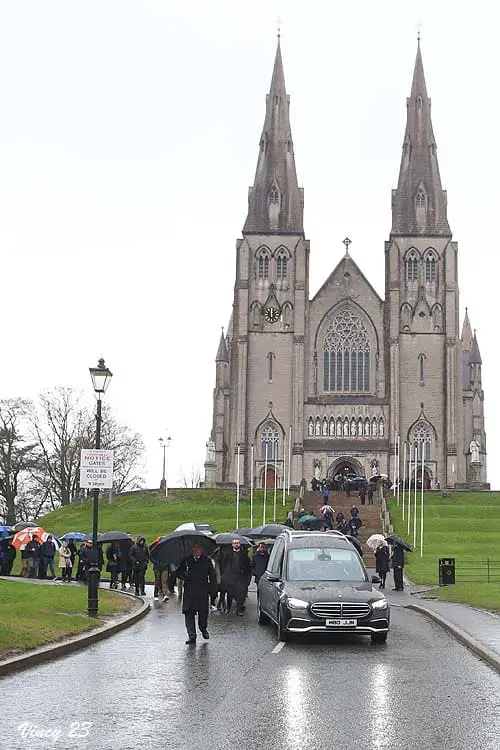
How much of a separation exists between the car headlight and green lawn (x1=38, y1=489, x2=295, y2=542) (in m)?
34.8

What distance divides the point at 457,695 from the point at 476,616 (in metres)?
10.0

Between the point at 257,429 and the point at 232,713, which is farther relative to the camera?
the point at 257,429

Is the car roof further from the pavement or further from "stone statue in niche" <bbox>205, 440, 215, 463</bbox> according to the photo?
"stone statue in niche" <bbox>205, 440, 215, 463</bbox>

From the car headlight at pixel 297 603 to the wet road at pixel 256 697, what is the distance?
0.59 meters

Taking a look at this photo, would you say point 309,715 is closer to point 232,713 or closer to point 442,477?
point 232,713

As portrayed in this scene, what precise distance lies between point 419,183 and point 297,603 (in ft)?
231

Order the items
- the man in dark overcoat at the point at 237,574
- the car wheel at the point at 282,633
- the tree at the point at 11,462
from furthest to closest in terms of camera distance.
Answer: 1. the tree at the point at 11,462
2. the man in dark overcoat at the point at 237,574
3. the car wheel at the point at 282,633

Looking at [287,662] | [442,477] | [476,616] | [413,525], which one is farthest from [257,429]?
[287,662]

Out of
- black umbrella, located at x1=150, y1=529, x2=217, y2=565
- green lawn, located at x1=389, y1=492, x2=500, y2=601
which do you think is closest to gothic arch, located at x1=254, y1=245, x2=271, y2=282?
green lawn, located at x1=389, y1=492, x2=500, y2=601

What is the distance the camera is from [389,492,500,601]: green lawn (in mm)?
40259

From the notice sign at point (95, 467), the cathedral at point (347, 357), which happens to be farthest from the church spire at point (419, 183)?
the notice sign at point (95, 467)

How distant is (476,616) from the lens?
72.9ft

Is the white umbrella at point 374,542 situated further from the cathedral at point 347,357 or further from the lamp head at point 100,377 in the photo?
the cathedral at point 347,357

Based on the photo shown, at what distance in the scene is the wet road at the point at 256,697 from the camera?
9938 millimetres
